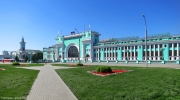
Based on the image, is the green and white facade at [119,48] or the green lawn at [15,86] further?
the green and white facade at [119,48]

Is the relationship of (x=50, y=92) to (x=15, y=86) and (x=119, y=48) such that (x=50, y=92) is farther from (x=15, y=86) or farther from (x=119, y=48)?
(x=119, y=48)

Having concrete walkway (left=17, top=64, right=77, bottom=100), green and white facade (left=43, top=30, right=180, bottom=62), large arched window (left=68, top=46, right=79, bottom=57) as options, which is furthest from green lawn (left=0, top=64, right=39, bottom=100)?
large arched window (left=68, top=46, right=79, bottom=57)

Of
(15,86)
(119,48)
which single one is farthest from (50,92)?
(119,48)

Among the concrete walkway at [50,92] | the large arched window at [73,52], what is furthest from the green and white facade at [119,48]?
the concrete walkway at [50,92]

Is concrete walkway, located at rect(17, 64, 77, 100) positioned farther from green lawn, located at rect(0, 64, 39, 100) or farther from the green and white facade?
the green and white facade

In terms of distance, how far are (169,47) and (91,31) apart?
39.7 m

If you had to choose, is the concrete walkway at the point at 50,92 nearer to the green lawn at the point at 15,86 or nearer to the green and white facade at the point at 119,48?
the green lawn at the point at 15,86

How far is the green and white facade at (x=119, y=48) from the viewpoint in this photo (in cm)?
5431

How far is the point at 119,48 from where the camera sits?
68688mm

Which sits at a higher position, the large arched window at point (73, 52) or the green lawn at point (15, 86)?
the large arched window at point (73, 52)

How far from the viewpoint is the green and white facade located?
5431 cm

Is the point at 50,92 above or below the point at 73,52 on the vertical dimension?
below

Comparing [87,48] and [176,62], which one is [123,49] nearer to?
[87,48]

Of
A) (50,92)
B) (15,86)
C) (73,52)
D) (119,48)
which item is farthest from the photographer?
(73,52)
